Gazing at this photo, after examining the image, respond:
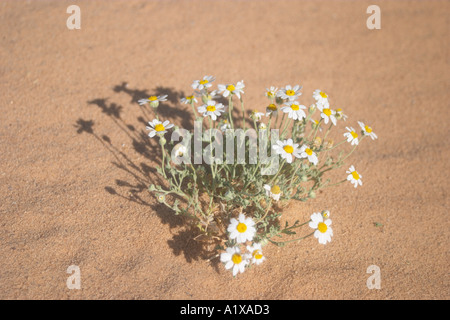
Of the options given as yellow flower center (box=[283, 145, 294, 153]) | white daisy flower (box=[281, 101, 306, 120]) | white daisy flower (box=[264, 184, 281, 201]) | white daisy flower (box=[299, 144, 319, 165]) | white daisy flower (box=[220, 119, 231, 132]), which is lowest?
white daisy flower (box=[264, 184, 281, 201])

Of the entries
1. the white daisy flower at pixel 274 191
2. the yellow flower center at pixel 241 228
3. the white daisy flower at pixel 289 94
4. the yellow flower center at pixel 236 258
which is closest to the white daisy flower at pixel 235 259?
the yellow flower center at pixel 236 258

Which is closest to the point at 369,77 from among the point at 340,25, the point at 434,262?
the point at 340,25

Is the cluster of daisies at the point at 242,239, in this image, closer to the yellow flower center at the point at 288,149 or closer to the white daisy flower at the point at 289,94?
the yellow flower center at the point at 288,149

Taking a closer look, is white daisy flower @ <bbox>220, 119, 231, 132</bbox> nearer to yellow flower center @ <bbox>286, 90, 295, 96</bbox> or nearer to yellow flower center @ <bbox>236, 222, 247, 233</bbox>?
yellow flower center @ <bbox>286, 90, 295, 96</bbox>

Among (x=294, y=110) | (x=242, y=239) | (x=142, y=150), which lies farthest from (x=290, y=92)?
(x=142, y=150)

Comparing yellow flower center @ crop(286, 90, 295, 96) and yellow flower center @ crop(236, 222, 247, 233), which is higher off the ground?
yellow flower center @ crop(286, 90, 295, 96)

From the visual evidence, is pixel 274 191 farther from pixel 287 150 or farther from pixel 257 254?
pixel 257 254

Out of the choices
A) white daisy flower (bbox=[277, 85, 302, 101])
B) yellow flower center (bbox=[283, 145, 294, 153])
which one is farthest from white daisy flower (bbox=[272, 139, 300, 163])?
Result: white daisy flower (bbox=[277, 85, 302, 101])

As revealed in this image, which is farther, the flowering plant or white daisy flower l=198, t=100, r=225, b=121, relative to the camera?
white daisy flower l=198, t=100, r=225, b=121
